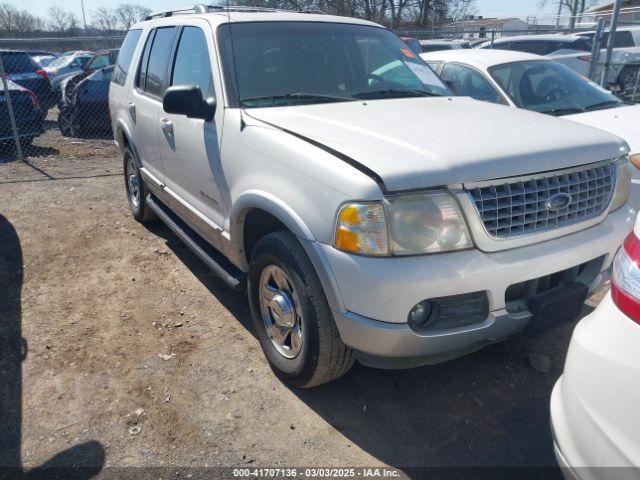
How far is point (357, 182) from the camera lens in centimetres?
218

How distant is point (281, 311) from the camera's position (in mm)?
2822

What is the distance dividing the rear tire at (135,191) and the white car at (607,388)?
4409mm

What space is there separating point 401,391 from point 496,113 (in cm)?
173

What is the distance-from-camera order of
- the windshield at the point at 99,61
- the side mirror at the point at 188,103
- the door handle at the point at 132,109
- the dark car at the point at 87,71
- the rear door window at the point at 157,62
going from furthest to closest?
the windshield at the point at 99,61
the dark car at the point at 87,71
the door handle at the point at 132,109
the rear door window at the point at 157,62
the side mirror at the point at 188,103

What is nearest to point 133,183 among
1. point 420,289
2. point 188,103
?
point 188,103

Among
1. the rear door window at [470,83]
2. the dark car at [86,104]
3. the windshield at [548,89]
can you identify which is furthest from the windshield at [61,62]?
the windshield at [548,89]

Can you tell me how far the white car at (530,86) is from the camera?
5398 mm

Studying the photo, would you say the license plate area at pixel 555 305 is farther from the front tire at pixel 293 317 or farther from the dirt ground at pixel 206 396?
the front tire at pixel 293 317

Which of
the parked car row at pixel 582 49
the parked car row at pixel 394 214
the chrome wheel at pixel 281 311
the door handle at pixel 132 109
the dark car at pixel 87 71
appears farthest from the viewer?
the parked car row at pixel 582 49

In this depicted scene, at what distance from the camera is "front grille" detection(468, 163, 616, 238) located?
2.27 meters

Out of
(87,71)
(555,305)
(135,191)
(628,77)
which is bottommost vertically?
(135,191)

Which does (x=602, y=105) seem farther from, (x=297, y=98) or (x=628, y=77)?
(x=628, y=77)

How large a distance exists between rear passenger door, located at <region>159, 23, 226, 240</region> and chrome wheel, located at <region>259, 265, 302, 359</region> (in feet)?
2.06

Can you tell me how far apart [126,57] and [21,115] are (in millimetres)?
5156
